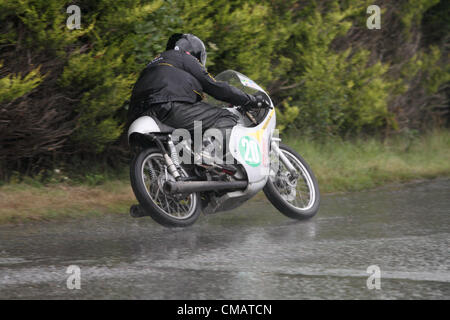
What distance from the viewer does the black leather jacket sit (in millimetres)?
6785

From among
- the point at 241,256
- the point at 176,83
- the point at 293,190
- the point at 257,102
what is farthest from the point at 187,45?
the point at 241,256

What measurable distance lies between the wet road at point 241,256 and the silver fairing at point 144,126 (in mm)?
906

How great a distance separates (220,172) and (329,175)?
3.14 meters

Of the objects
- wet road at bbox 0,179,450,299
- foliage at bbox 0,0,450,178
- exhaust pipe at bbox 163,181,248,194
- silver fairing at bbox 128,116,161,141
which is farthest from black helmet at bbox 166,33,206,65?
wet road at bbox 0,179,450,299

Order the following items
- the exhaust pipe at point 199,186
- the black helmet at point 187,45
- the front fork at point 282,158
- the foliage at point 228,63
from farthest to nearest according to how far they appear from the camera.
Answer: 1. the foliage at point 228,63
2. the front fork at point 282,158
3. the black helmet at point 187,45
4. the exhaust pipe at point 199,186

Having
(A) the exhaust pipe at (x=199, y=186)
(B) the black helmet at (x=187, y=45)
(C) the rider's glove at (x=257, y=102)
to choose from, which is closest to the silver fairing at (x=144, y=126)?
(A) the exhaust pipe at (x=199, y=186)

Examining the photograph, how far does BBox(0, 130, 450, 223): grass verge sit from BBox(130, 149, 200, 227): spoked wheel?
3.53ft

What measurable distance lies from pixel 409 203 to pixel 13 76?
14.4 feet

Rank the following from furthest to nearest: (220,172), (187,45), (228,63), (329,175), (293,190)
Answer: (329,175)
(228,63)
(293,190)
(187,45)
(220,172)

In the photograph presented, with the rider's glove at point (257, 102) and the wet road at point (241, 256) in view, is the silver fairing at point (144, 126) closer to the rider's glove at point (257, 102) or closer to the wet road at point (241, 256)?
the wet road at point (241, 256)

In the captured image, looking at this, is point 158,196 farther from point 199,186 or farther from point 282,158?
point 282,158

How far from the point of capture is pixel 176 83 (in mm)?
6828

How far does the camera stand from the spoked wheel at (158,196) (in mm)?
6367

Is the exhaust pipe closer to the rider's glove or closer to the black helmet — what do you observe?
the rider's glove
